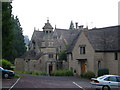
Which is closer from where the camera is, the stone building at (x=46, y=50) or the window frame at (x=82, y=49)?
the window frame at (x=82, y=49)

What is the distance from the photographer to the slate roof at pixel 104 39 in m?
39.0

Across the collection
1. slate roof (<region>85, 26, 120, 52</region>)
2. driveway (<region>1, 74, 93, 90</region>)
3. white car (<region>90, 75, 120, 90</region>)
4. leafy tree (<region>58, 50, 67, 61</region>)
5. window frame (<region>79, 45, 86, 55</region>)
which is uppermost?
slate roof (<region>85, 26, 120, 52</region>)

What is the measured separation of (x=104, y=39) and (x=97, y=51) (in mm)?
3105

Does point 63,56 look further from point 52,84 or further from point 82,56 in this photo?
point 52,84

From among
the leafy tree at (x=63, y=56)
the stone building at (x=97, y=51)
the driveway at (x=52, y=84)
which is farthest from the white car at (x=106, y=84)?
the leafy tree at (x=63, y=56)

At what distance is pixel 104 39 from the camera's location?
1634 inches

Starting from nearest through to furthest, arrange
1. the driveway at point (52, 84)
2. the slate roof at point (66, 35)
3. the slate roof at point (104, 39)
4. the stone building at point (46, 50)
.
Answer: the driveway at point (52, 84)
the slate roof at point (104, 39)
the stone building at point (46, 50)
the slate roof at point (66, 35)

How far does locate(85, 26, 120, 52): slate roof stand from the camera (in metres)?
39.0

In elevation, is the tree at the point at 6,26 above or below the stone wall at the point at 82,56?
above

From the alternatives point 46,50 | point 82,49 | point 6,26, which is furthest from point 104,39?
point 46,50

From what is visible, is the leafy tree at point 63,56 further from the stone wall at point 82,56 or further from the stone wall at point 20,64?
the stone wall at point 20,64

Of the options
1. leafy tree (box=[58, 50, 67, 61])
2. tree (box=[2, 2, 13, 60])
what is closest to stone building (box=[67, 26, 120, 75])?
leafy tree (box=[58, 50, 67, 61])

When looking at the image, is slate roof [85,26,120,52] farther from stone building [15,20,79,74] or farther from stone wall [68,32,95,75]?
stone building [15,20,79,74]

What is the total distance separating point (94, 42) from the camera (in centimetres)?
4094
